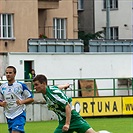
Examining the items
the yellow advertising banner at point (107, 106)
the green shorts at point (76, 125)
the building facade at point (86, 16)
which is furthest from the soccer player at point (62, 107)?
the building facade at point (86, 16)

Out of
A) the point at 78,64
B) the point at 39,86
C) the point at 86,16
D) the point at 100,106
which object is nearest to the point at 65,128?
the point at 39,86

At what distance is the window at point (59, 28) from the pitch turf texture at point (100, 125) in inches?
859

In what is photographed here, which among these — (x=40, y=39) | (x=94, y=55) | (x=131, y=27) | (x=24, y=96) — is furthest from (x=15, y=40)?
(x=24, y=96)

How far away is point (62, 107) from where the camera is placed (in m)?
13.3

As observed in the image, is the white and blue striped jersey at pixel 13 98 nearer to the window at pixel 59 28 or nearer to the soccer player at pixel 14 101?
the soccer player at pixel 14 101

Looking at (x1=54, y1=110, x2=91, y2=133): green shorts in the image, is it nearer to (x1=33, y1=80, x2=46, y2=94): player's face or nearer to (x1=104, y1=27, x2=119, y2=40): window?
(x1=33, y1=80, x2=46, y2=94): player's face

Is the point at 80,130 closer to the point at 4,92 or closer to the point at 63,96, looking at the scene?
the point at 63,96

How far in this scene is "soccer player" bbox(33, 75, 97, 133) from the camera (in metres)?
13.0

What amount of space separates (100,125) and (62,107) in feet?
41.1

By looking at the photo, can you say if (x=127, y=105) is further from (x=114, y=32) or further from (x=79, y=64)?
(x=114, y=32)

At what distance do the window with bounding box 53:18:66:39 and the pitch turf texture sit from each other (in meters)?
21.8

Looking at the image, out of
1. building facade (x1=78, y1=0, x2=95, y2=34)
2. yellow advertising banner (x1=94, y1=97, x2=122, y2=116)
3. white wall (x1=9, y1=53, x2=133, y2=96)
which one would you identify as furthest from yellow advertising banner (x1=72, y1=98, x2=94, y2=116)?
building facade (x1=78, y1=0, x2=95, y2=34)

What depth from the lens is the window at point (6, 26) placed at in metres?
46.8

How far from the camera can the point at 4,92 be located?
1506cm
